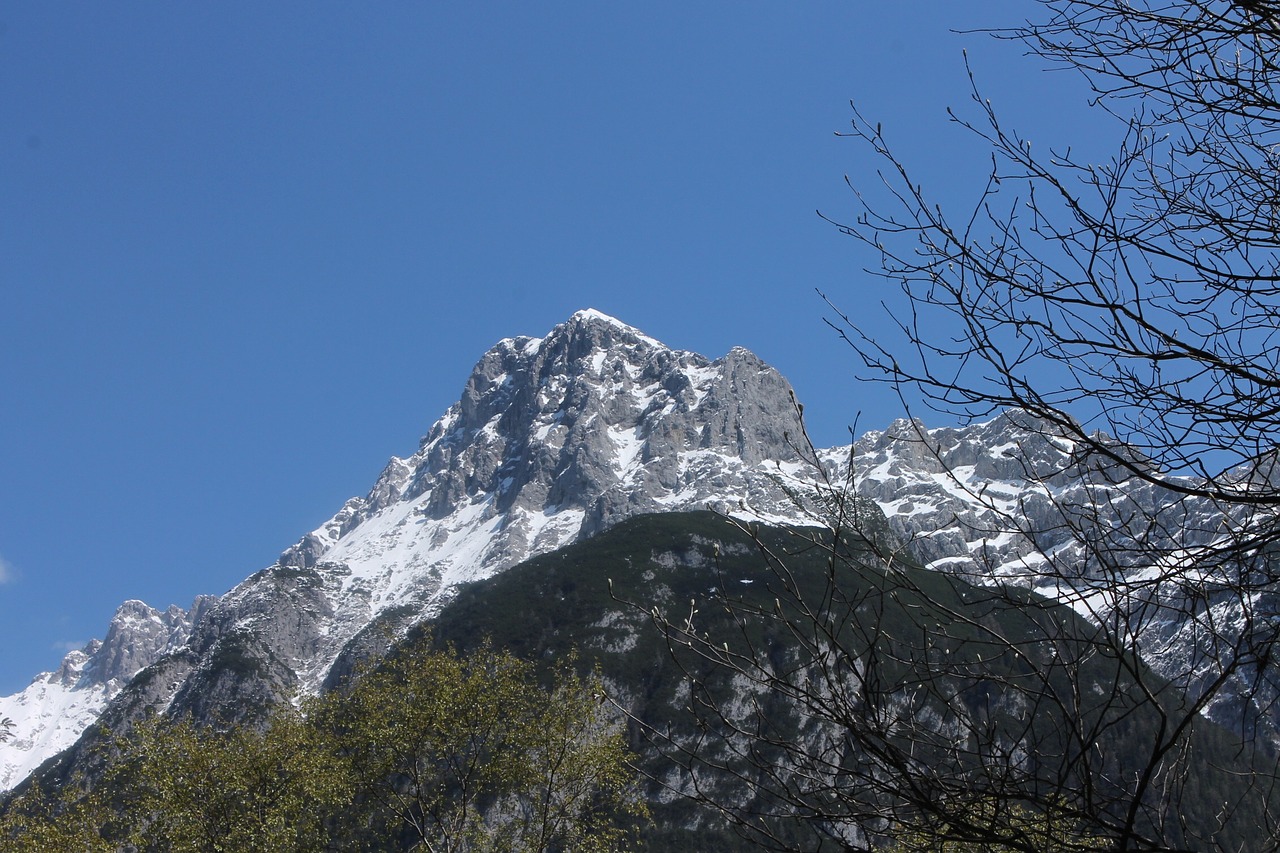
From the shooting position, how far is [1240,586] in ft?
15.5

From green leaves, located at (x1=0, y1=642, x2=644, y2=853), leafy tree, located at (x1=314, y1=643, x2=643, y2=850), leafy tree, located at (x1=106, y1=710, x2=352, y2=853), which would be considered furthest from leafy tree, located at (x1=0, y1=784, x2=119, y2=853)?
leafy tree, located at (x1=314, y1=643, x2=643, y2=850)

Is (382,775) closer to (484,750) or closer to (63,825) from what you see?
(484,750)

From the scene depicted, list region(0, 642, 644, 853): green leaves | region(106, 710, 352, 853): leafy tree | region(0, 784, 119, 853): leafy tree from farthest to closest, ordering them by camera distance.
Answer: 1. region(0, 642, 644, 853): green leaves
2. region(106, 710, 352, 853): leafy tree
3. region(0, 784, 119, 853): leafy tree

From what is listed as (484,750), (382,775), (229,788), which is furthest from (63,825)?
(484,750)

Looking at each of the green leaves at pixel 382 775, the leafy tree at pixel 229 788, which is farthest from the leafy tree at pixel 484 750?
the leafy tree at pixel 229 788

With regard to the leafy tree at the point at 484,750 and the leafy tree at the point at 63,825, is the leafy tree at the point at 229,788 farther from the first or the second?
the leafy tree at the point at 484,750

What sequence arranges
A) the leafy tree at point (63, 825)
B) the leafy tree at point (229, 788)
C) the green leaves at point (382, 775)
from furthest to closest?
1. the green leaves at point (382, 775)
2. the leafy tree at point (229, 788)
3. the leafy tree at point (63, 825)

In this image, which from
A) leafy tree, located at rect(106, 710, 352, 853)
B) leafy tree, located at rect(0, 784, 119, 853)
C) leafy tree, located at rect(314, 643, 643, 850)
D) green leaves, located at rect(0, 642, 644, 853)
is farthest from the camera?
leafy tree, located at rect(314, 643, 643, 850)

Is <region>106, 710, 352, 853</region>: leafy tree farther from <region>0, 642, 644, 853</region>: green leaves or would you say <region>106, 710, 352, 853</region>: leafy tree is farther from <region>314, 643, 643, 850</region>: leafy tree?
<region>314, 643, 643, 850</region>: leafy tree

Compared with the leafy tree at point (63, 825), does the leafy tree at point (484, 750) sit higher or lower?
higher

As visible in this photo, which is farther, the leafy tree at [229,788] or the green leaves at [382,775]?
the green leaves at [382,775]

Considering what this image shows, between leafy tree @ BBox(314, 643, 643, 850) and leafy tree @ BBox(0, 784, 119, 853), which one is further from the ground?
leafy tree @ BBox(314, 643, 643, 850)

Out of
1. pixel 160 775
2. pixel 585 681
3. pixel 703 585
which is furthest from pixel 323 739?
pixel 703 585

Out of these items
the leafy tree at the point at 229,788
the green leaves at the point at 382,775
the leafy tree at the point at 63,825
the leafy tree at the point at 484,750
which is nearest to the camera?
the leafy tree at the point at 63,825
